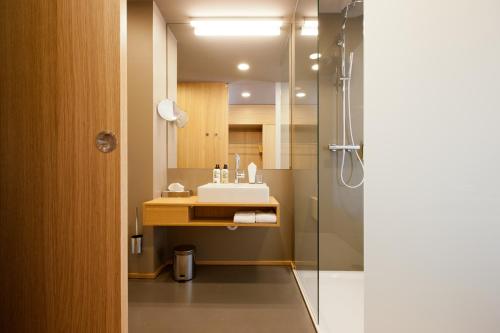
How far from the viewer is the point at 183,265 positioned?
88.0 inches

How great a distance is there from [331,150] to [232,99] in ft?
3.44

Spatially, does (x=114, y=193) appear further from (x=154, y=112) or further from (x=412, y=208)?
(x=154, y=112)

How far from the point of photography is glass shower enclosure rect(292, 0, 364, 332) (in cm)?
182

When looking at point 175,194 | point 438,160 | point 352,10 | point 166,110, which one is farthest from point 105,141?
point 352,10

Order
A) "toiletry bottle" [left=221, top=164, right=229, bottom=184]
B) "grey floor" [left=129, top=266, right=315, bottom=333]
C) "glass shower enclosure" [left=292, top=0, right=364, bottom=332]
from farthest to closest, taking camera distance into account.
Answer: "toiletry bottle" [left=221, top=164, right=229, bottom=184]
"glass shower enclosure" [left=292, top=0, right=364, bottom=332]
"grey floor" [left=129, top=266, right=315, bottom=333]

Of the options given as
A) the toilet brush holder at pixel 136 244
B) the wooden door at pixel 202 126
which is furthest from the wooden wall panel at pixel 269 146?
the toilet brush holder at pixel 136 244

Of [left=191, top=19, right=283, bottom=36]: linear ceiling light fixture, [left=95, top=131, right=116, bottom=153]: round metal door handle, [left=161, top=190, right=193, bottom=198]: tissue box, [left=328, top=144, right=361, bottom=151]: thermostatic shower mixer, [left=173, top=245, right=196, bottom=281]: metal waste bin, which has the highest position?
[left=191, top=19, right=283, bottom=36]: linear ceiling light fixture

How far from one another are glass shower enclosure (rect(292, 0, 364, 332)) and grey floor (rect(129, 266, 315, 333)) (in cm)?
18

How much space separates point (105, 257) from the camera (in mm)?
898

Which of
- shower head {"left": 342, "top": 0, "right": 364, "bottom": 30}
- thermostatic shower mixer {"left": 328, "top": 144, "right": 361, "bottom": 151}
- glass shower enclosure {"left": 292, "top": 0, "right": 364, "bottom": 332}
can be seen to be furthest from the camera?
thermostatic shower mixer {"left": 328, "top": 144, "right": 361, "bottom": 151}

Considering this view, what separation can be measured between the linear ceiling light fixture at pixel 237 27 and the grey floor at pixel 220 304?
220 centimetres

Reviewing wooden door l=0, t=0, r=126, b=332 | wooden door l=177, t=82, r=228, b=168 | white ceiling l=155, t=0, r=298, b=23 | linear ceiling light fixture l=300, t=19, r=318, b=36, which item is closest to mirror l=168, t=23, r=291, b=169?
wooden door l=177, t=82, r=228, b=168

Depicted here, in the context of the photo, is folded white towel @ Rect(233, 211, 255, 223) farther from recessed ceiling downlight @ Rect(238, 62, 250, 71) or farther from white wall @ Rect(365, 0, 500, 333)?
recessed ceiling downlight @ Rect(238, 62, 250, 71)

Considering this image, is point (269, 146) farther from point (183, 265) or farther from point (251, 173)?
point (183, 265)
